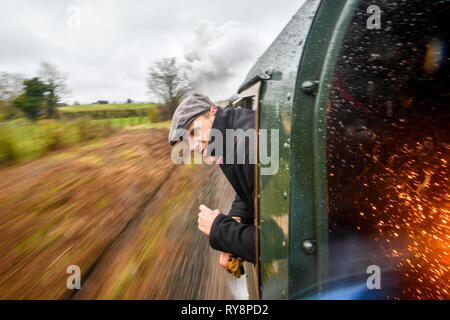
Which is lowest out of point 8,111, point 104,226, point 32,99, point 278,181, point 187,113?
point 104,226

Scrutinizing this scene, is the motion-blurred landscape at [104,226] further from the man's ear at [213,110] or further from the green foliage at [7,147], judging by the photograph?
the man's ear at [213,110]

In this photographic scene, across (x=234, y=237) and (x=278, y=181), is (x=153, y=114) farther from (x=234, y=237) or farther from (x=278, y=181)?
(x=278, y=181)

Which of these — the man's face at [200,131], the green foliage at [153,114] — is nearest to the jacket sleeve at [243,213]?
the man's face at [200,131]

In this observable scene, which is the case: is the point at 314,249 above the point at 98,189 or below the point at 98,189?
above

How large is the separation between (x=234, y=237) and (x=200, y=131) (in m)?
0.98

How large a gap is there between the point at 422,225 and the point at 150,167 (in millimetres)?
5898

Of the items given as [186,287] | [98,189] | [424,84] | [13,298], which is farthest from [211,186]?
[424,84]

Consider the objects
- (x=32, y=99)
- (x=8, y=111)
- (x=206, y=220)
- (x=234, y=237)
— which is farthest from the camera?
(x=32, y=99)

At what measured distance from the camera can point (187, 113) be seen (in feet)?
5.93

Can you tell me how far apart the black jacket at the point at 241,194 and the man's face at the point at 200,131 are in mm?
152

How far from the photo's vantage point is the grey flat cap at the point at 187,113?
5.90 ft

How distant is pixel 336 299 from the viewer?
0.86 meters

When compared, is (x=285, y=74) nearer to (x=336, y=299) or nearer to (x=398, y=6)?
(x=398, y=6)

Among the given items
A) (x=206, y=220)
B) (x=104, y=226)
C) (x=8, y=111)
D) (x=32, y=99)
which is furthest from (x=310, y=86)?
(x=32, y=99)
